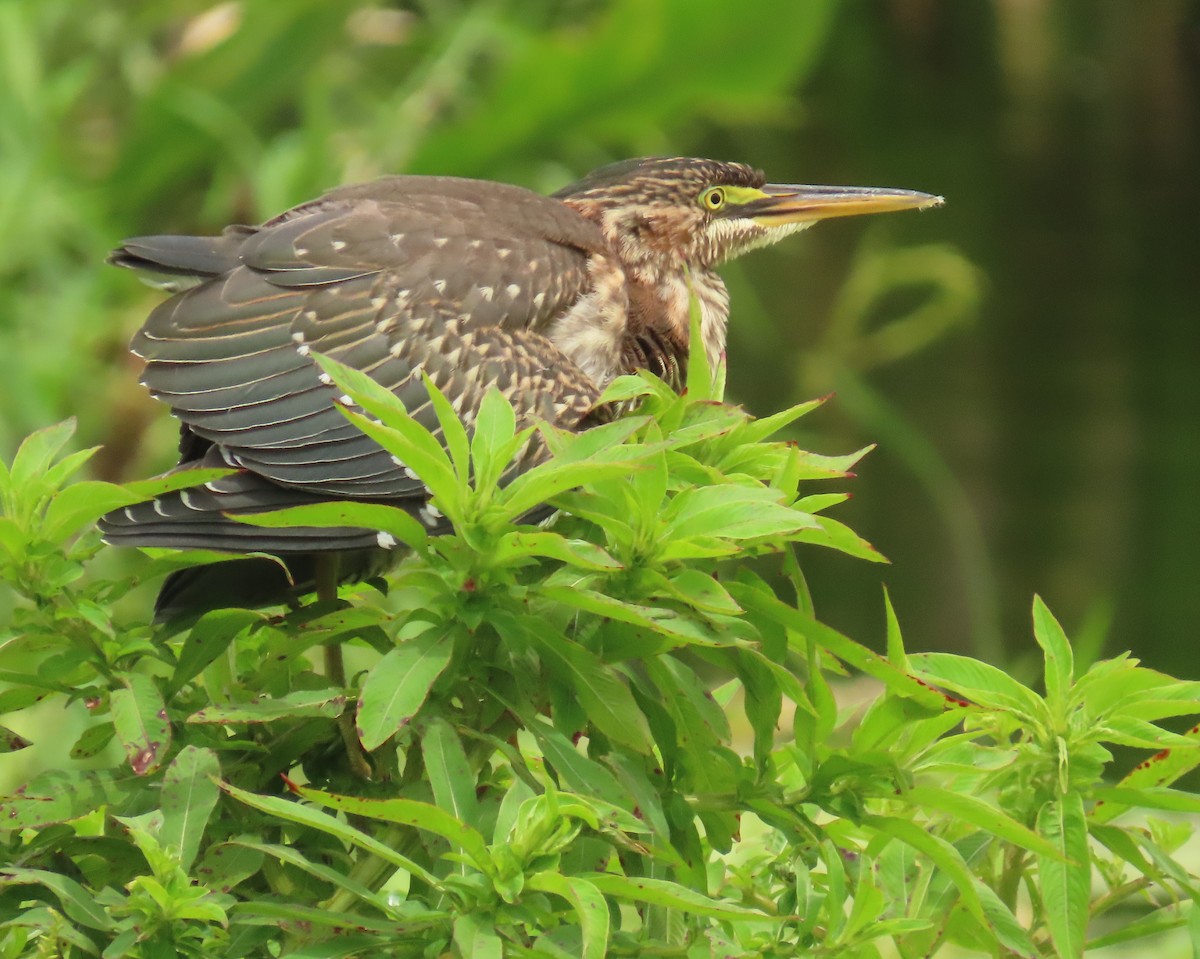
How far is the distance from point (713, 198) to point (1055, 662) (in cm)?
121

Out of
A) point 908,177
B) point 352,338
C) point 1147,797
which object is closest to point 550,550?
point 1147,797

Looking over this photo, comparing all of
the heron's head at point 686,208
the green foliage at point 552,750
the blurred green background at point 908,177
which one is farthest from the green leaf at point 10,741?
the blurred green background at point 908,177

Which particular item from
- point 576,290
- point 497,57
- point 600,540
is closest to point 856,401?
point 497,57

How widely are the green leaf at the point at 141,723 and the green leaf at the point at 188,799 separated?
0.01 meters

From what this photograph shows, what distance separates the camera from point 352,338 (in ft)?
5.24

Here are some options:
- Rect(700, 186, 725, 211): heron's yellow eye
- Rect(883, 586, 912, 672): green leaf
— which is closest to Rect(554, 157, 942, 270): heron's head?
Rect(700, 186, 725, 211): heron's yellow eye

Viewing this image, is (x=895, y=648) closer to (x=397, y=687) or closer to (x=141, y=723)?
(x=397, y=687)

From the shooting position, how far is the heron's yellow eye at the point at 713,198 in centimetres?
208

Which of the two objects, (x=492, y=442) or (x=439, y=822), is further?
(x=492, y=442)

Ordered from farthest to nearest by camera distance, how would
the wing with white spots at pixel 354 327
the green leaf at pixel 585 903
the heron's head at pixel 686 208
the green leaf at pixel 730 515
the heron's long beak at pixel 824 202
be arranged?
the heron's head at pixel 686 208 < the heron's long beak at pixel 824 202 < the wing with white spots at pixel 354 327 < the green leaf at pixel 730 515 < the green leaf at pixel 585 903

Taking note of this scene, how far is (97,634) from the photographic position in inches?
37.7

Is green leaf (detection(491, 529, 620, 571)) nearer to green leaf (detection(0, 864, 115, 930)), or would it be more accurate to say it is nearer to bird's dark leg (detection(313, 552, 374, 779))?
bird's dark leg (detection(313, 552, 374, 779))

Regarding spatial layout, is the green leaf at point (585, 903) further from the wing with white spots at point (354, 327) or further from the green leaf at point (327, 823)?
the wing with white spots at point (354, 327)

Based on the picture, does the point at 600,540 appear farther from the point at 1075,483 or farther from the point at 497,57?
the point at 1075,483
